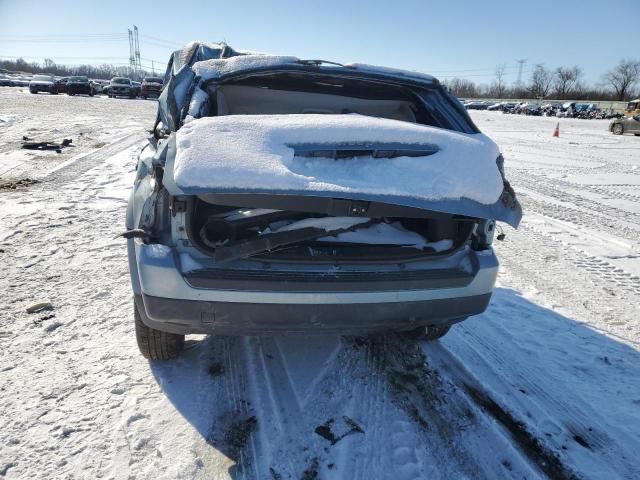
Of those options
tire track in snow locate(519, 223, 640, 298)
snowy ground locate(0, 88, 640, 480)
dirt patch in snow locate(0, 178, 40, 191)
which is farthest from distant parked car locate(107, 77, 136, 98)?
tire track in snow locate(519, 223, 640, 298)

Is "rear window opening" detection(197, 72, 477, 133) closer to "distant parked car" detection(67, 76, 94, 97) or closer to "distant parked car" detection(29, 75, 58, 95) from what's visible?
"distant parked car" detection(67, 76, 94, 97)

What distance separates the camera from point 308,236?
2076 mm

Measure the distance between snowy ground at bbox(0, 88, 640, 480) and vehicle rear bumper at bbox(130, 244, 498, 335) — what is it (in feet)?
1.65

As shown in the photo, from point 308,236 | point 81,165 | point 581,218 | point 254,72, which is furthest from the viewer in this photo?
point 81,165

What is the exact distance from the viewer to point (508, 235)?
555 centimetres

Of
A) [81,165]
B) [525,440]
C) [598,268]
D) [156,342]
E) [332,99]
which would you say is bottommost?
[525,440]

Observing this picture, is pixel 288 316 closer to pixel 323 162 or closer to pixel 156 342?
pixel 323 162

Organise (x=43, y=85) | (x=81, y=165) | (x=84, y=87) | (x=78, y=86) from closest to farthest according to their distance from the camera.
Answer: (x=81, y=165) → (x=43, y=85) → (x=78, y=86) → (x=84, y=87)

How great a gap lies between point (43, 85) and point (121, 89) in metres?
6.28

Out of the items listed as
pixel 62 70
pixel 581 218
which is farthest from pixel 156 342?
pixel 62 70

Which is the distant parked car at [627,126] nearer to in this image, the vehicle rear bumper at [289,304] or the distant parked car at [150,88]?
the vehicle rear bumper at [289,304]

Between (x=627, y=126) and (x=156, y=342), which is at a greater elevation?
(x=627, y=126)

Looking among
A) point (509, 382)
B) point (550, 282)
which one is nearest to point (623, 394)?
point (509, 382)

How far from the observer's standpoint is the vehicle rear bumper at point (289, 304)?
1.95 meters
